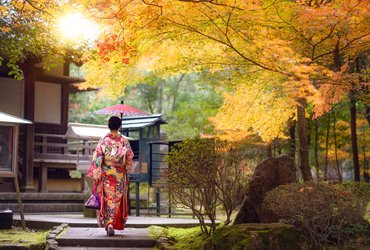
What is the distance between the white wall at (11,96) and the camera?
16.5m

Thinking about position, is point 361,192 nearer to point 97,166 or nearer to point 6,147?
point 97,166

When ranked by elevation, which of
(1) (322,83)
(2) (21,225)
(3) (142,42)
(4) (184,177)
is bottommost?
(2) (21,225)

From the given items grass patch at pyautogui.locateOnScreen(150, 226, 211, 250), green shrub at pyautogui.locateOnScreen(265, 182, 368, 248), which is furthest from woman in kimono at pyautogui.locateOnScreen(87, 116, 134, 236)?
green shrub at pyautogui.locateOnScreen(265, 182, 368, 248)

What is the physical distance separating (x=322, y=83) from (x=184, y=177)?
2897 mm

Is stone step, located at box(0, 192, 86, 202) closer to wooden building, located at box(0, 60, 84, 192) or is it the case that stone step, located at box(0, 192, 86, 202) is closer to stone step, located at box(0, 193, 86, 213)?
stone step, located at box(0, 193, 86, 213)

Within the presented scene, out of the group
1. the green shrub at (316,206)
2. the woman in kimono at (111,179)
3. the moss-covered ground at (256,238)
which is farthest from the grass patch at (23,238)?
the green shrub at (316,206)

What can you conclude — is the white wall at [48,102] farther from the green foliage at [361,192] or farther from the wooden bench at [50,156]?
the green foliage at [361,192]

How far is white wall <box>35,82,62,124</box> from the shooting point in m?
17.6

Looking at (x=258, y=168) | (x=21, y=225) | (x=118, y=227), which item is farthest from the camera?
(x=21, y=225)

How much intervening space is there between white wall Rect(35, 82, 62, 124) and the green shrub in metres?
11.4

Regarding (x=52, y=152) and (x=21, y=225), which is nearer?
(x=21, y=225)

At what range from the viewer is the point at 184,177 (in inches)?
315

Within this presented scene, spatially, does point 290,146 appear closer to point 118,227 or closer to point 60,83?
point 60,83

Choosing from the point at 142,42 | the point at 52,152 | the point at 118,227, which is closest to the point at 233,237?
the point at 118,227
